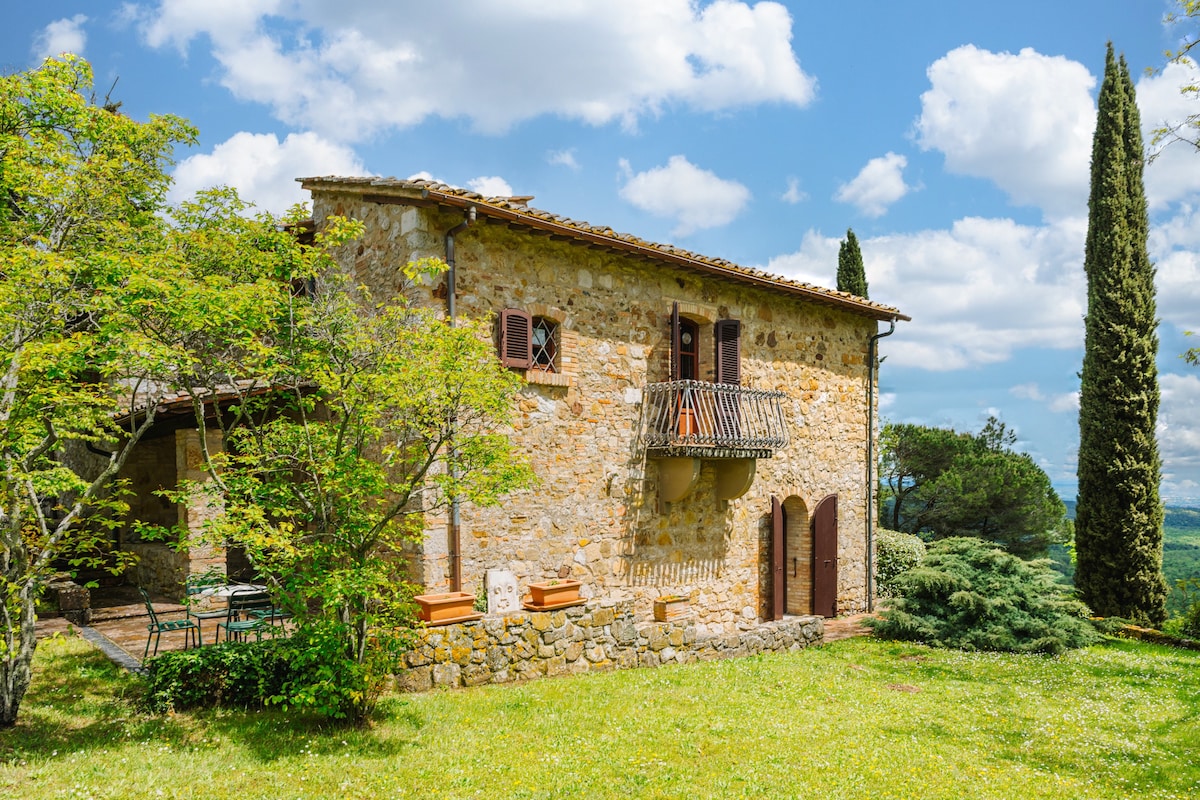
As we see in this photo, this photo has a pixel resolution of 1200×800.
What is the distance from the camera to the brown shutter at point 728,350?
12.3 m

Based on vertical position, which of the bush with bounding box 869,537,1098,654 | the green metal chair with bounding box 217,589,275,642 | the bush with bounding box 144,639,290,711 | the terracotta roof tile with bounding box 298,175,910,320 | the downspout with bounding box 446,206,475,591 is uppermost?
the terracotta roof tile with bounding box 298,175,910,320

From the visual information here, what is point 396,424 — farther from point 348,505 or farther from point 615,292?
point 615,292

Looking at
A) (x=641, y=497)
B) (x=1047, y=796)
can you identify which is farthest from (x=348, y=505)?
(x=1047, y=796)

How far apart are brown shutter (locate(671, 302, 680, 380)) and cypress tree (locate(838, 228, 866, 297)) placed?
1120 centimetres

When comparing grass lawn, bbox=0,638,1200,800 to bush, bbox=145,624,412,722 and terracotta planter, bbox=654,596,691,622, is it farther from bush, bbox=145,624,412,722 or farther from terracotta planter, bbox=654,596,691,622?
terracotta planter, bbox=654,596,691,622

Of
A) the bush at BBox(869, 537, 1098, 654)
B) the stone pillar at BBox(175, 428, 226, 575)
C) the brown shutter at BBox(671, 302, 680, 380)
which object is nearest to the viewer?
the stone pillar at BBox(175, 428, 226, 575)

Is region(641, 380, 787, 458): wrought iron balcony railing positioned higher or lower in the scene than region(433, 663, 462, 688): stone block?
higher

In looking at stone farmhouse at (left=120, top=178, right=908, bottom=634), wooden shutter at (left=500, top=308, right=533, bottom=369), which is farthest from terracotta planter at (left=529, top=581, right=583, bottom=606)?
wooden shutter at (left=500, top=308, right=533, bottom=369)

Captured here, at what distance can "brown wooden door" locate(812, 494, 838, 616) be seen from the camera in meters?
14.4

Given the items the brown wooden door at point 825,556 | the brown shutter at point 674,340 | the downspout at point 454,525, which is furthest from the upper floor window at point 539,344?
the brown wooden door at point 825,556

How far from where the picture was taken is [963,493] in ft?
77.9

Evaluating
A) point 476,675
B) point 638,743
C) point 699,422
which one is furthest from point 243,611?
point 699,422

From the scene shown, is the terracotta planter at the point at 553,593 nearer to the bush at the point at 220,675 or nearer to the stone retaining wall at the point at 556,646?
the stone retaining wall at the point at 556,646

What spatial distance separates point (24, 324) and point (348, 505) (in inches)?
125
